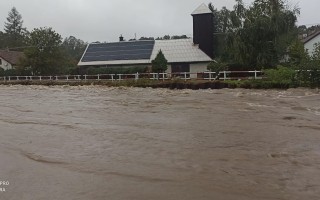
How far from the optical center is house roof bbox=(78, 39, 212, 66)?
155ft

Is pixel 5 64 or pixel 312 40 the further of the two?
pixel 5 64

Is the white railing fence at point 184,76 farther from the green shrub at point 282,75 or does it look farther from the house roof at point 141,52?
the house roof at point 141,52

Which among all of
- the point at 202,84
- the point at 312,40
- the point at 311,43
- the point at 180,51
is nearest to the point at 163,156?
the point at 202,84

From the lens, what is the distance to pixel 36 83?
136 ft

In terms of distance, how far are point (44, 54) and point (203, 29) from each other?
61.7 ft

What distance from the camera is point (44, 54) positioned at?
50.0 meters

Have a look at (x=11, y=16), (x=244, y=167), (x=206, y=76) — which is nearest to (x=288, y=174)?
(x=244, y=167)

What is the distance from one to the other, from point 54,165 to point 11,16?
99.7 m

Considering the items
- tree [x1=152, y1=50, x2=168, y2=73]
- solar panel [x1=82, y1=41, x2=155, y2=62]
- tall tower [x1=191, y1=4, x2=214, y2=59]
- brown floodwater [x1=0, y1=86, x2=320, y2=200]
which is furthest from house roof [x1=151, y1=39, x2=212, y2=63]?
brown floodwater [x1=0, y1=86, x2=320, y2=200]

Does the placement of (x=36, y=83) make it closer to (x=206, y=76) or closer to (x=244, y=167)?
(x=206, y=76)

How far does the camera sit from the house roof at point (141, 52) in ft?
155

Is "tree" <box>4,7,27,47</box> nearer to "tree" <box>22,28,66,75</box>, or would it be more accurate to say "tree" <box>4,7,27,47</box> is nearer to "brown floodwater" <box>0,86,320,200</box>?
"tree" <box>22,28,66,75</box>

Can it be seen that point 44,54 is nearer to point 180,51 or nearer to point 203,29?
point 180,51

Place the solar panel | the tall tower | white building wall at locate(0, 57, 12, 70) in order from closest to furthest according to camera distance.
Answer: the tall tower
the solar panel
white building wall at locate(0, 57, 12, 70)
